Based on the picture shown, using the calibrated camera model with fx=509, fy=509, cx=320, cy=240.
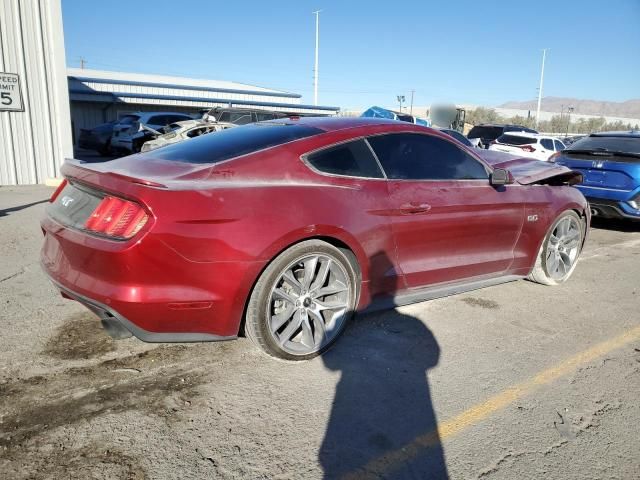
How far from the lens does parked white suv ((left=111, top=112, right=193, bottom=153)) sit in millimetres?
16844

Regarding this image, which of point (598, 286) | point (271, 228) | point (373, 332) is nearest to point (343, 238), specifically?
point (271, 228)

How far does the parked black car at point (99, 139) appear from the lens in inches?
695

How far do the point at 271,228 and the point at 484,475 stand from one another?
1.67 metres

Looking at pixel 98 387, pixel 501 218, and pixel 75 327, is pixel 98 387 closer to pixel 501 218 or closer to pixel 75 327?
pixel 75 327

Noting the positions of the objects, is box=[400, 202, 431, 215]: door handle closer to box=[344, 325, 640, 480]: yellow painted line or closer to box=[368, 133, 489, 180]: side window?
box=[368, 133, 489, 180]: side window

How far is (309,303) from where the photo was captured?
332 centimetres

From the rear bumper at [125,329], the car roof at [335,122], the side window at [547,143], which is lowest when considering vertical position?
the rear bumper at [125,329]

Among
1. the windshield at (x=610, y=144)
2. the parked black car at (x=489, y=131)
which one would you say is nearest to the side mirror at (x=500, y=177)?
the windshield at (x=610, y=144)

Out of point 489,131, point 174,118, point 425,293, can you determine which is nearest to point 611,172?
point 425,293

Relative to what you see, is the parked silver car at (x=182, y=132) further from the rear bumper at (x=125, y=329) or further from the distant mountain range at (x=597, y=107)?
the distant mountain range at (x=597, y=107)

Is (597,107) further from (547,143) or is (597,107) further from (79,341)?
(79,341)

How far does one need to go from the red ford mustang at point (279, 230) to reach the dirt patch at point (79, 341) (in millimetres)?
535

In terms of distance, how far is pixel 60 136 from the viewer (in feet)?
37.6

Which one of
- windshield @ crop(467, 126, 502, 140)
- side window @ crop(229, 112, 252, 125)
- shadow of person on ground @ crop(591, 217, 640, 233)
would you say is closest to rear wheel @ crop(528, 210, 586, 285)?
shadow of person on ground @ crop(591, 217, 640, 233)
